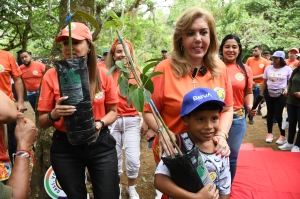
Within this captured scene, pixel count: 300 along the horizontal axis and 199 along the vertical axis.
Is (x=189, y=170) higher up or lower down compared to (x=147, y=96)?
lower down

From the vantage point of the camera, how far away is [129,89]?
1247mm

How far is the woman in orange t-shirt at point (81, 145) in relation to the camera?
1.88 m

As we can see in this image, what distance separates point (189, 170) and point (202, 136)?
394mm

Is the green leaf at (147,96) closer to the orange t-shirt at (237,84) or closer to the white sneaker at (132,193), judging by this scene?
the orange t-shirt at (237,84)

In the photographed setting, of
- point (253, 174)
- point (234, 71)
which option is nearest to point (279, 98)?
point (253, 174)

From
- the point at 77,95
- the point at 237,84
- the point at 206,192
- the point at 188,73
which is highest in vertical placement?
the point at 188,73

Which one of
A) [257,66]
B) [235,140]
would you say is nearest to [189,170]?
[235,140]

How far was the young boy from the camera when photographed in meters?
1.48

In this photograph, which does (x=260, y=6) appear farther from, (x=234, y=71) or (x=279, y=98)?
(x=234, y=71)

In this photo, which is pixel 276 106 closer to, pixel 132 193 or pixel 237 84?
pixel 237 84

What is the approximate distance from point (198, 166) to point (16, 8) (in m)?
7.77

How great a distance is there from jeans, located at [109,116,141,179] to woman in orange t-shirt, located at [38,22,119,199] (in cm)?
111

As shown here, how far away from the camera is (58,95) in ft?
6.17

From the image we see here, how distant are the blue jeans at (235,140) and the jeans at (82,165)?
1.28 meters
